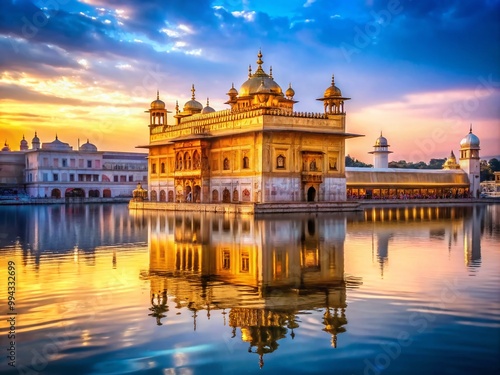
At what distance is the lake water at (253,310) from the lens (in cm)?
620

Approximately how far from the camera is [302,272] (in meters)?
11.4

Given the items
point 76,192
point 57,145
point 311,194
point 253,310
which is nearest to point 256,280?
point 253,310

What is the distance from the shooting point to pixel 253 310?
27.0 ft

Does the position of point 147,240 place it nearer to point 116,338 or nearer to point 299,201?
point 116,338

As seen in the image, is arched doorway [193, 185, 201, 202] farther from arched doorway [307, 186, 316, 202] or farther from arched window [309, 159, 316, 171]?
arched window [309, 159, 316, 171]

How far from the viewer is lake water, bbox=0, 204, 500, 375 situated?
6.20 m

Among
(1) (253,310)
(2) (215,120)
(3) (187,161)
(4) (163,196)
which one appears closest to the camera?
(1) (253,310)

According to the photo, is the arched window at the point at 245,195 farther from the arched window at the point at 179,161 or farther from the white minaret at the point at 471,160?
the white minaret at the point at 471,160

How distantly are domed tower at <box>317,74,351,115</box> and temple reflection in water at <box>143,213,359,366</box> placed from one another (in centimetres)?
2246

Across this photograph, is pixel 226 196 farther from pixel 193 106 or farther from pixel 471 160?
pixel 471 160

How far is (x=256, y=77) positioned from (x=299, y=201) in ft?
34.7

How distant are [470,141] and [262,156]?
40693mm

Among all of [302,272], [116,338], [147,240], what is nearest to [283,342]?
[116,338]

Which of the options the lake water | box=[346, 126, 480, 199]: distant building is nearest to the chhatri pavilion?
box=[346, 126, 480, 199]: distant building
